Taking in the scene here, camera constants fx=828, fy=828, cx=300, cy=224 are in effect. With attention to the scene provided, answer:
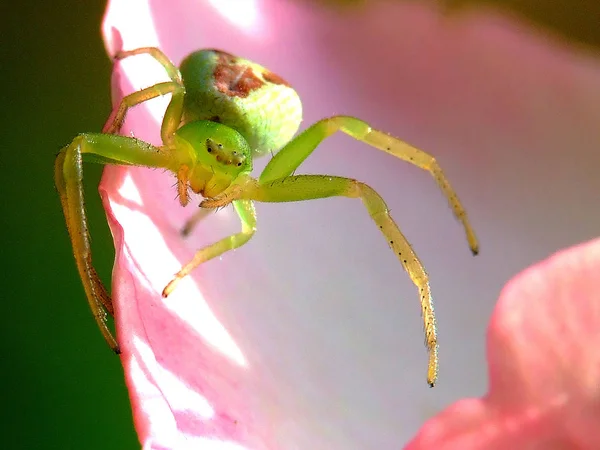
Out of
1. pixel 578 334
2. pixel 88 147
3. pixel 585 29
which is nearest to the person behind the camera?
pixel 578 334

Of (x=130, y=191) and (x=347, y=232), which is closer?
(x=130, y=191)

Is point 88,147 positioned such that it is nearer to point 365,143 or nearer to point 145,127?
point 145,127

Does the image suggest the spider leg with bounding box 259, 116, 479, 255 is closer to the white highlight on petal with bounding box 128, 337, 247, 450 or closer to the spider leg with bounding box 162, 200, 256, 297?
the spider leg with bounding box 162, 200, 256, 297

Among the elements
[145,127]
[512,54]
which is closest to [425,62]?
[512,54]

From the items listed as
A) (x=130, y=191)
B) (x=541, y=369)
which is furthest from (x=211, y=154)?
(x=541, y=369)

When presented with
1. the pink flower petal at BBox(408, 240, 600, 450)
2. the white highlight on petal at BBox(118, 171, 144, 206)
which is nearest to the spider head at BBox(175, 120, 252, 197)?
the white highlight on petal at BBox(118, 171, 144, 206)

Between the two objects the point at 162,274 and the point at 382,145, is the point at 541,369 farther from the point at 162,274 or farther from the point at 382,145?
the point at 382,145

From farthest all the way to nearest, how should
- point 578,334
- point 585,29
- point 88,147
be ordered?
point 585,29, point 88,147, point 578,334
